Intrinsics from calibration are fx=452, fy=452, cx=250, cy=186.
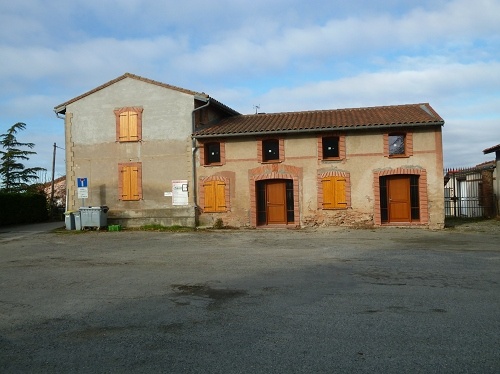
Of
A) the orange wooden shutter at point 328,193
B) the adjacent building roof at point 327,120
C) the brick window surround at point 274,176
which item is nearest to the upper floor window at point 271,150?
the brick window surround at point 274,176

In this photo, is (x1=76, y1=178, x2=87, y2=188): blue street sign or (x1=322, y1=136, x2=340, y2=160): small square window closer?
(x1=322, y1=136, x2=340, y2=160): small square window

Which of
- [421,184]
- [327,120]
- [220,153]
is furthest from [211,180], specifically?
[421,184]

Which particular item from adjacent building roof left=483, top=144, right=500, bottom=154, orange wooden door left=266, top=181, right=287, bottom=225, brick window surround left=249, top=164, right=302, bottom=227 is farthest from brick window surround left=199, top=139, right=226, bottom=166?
adjacent building roof left=483, top=144, right=500, bottom=154

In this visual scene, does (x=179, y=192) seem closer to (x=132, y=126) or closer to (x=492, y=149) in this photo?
(x=132, y=126)

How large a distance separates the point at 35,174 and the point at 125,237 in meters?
15.1

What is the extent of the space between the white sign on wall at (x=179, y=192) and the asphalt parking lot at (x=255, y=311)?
719cm

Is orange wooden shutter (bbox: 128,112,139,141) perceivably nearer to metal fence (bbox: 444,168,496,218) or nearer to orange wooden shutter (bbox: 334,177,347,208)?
orange wooden shutter (bbox: 334,177,347,208)

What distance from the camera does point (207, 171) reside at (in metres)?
18.7

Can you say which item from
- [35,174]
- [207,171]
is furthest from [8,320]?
[35,174]

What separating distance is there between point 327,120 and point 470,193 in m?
9.50

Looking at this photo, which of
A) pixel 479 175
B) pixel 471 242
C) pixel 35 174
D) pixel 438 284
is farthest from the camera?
pixel 35 174

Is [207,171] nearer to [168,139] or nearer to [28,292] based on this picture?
[168,139]

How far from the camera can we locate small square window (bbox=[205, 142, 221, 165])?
19.0 meters

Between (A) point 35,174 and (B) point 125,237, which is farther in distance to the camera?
(A) point 35,174
